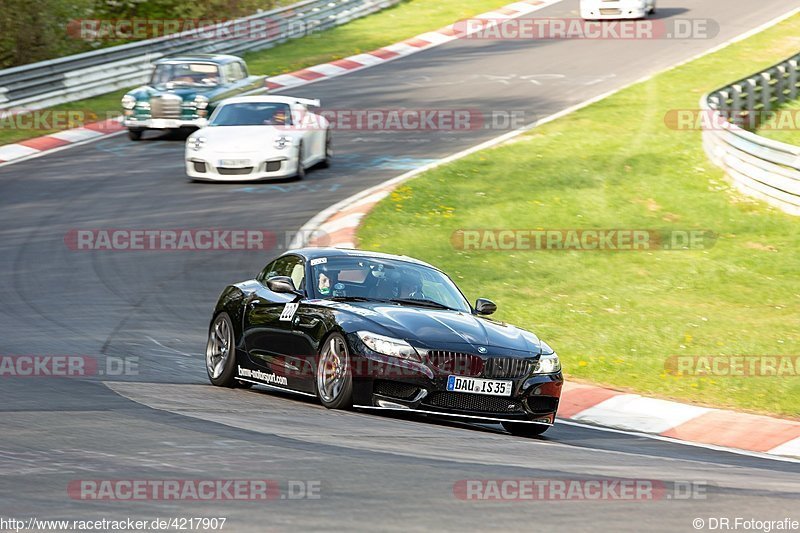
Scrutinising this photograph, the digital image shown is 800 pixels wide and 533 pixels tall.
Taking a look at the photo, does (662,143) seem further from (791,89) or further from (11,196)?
(11,196)

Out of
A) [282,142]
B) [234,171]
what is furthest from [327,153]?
[234,171]

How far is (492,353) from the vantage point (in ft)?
31.3

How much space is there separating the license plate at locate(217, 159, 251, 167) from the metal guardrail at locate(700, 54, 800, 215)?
805 centimetres

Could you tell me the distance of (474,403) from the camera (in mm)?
9438

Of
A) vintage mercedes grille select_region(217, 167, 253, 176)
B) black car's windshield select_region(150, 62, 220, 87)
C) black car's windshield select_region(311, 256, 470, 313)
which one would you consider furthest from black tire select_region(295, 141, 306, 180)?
black car's windshield select_region(311, 256, 470, 313)

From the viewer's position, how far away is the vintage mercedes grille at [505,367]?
9469 mm

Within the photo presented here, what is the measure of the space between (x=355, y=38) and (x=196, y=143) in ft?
52.3

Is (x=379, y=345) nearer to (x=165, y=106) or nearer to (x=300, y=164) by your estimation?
(x=300, y=164)

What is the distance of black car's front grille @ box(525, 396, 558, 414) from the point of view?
9.66 m

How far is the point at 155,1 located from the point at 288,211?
783 inches

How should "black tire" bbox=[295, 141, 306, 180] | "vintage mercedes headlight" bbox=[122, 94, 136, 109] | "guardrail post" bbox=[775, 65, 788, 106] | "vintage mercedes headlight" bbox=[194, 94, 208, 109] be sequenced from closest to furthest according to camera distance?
"black tire" bbox=[295, 141, 306, 180] < "vintage mercedes headlight" bbox=[122, 94, 136, 109] < "vintage mercedes headlight" bbox=[194, 94, 208, 109] < "guardrail post" bbox=[775, 65, 788, 106]

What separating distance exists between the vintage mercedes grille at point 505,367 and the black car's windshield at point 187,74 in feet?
57.2

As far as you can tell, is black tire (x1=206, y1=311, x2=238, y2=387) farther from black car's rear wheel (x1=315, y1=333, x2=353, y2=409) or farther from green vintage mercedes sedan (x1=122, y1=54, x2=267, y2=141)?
green vintage mercedes sedan (x1=122, y1=54, x2=267, y2=141)

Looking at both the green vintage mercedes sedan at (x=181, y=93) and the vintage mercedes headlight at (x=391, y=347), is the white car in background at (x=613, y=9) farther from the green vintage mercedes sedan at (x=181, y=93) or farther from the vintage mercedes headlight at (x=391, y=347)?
the vintage mercedes headlight at (x=391, y=347)
